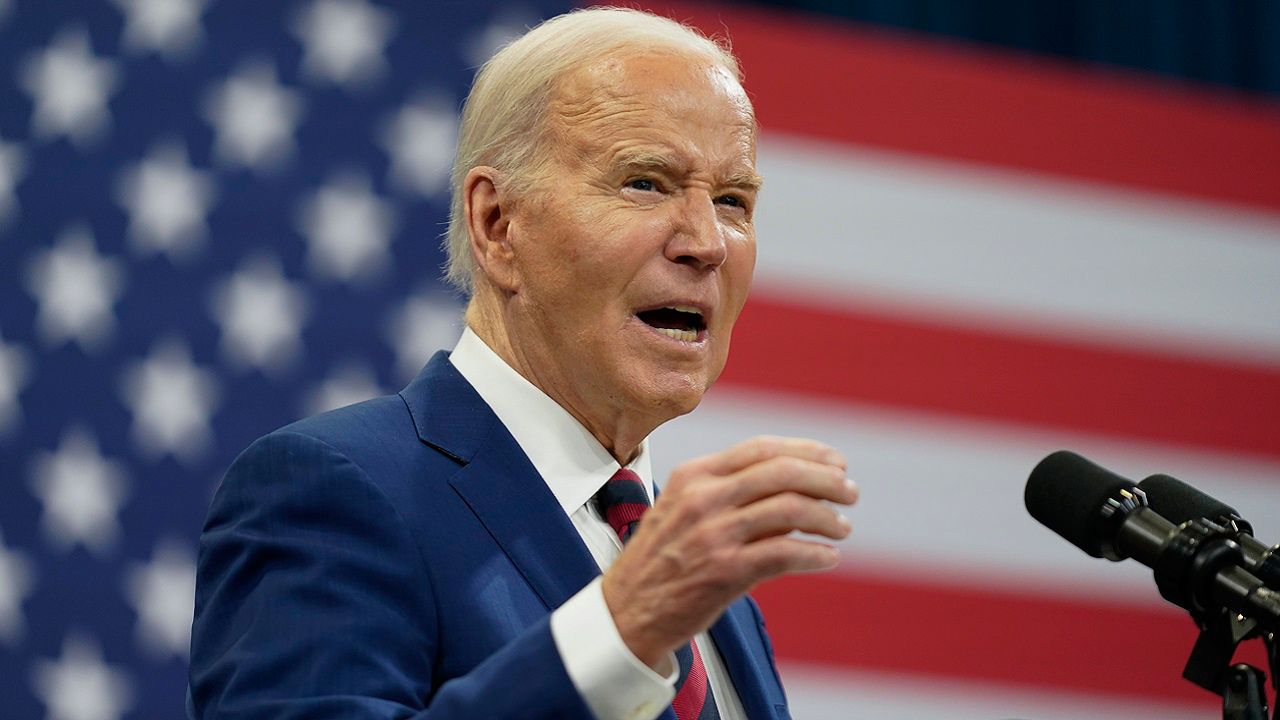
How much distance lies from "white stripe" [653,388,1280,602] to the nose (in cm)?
164

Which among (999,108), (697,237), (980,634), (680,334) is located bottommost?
(980,634)

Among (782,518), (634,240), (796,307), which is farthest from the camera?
(796,307)

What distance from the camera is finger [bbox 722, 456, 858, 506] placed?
992mm

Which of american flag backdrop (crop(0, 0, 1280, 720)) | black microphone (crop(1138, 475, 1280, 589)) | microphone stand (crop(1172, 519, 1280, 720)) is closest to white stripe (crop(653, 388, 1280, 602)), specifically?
american flag backdrop (crop(0, 0, 1280, 720))

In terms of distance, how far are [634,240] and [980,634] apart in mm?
2250

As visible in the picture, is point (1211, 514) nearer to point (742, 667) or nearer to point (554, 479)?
point (742, 667)

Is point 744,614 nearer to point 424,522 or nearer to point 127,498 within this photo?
point 424,522

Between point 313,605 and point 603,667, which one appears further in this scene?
point 313,605

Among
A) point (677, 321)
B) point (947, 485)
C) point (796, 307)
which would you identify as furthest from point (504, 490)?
point (947, 485)

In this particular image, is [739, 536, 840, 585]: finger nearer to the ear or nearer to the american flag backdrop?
the ear

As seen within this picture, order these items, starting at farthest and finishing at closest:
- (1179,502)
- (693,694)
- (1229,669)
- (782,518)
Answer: (693,694) → (1179,502) → (1229,669) → (782,518)

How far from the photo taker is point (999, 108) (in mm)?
3650

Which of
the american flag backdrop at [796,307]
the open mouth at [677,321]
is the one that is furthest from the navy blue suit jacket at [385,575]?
the american flag backdrop at [796,307]

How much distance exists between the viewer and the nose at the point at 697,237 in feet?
5.06
